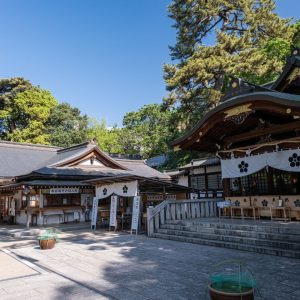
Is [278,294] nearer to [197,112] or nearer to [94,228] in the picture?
[94,228]

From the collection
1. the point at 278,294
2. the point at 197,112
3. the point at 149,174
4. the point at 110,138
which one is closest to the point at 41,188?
the point at 149,174

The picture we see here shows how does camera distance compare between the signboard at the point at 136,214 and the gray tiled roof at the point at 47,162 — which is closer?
the signboard at the point at 136,214

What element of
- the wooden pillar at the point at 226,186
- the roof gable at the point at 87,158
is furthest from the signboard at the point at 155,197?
the roof gable at the point at 87,158

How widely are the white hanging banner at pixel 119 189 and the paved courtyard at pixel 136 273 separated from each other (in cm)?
410

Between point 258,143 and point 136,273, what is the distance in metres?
8.14

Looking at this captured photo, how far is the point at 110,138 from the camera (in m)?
45.0

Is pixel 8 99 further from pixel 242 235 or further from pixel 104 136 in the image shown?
pixel 242 235

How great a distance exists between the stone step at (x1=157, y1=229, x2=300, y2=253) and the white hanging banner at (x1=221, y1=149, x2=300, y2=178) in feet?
11.1

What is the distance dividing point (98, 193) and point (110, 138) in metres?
28.1

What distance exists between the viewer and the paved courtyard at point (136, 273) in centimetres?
576

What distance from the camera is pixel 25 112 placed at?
41938 millimetres

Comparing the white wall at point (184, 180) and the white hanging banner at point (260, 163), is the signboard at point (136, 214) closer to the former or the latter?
the white hanging banner at point (260, 163)

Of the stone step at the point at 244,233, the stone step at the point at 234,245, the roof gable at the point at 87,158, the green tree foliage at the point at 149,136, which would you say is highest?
the green tree foliage at the point at 149,136

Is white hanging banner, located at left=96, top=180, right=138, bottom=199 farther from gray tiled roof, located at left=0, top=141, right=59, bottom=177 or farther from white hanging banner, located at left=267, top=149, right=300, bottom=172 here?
gray tiled roof, located at left=0, top=141, right=59, bottom=177
